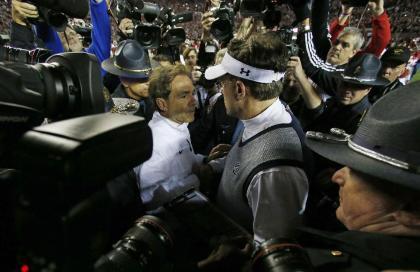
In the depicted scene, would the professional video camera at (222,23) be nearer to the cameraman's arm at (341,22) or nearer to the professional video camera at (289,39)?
the professional video camera at (289,39)

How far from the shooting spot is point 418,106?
787 mm

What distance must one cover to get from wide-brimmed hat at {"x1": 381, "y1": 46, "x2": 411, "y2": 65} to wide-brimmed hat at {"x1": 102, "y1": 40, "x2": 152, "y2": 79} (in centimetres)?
254

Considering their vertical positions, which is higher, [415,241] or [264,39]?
[264,39]

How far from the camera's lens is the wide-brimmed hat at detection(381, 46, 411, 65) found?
3205mm

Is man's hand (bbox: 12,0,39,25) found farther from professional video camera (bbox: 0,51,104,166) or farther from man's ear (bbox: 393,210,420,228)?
man's ear (bbox: 393,210,420,228)

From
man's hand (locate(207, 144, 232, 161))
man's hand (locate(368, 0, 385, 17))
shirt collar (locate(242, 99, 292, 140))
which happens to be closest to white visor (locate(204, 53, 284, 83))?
shirt collar (locate(242, 99, 292, 140))

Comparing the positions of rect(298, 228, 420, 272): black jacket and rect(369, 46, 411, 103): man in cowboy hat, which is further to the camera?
rect(369, 46, 411, 103): man in cowboy hat

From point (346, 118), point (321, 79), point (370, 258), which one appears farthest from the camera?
point (321, 79)

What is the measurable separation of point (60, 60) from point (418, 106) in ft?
3.19

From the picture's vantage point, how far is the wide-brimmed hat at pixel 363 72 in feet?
7.77

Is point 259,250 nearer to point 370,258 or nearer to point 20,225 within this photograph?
point 370,258

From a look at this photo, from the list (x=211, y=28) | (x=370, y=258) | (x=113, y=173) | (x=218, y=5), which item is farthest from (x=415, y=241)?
(x=218, y=5)

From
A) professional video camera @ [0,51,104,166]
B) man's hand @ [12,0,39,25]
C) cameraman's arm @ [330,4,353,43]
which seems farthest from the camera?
cameraman's arm @ [330,4,353,43]

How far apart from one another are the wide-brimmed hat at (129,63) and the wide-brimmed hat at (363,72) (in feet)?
5.84
